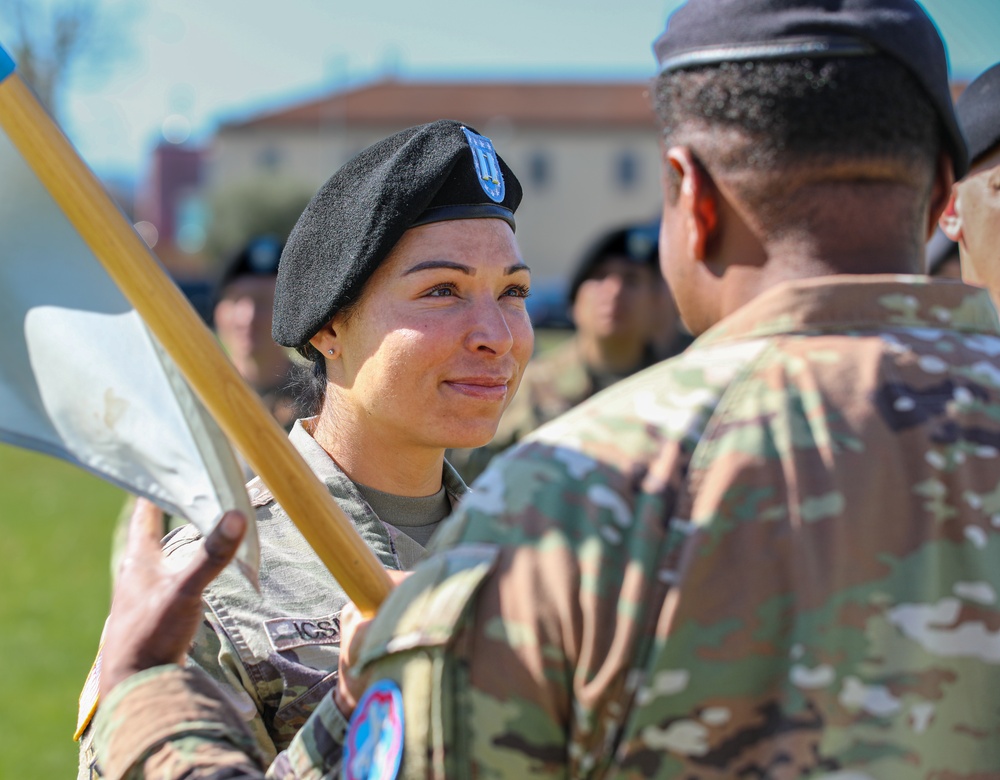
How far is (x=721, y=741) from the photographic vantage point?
147 centimetres

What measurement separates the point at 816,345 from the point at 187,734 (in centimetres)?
102

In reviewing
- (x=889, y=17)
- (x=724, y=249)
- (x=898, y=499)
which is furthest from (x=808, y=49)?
(x=898, y=499)

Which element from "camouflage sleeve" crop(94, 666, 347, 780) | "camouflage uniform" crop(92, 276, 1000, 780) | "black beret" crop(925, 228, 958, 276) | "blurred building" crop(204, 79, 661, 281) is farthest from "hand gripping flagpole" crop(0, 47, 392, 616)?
"blurred building" crop(204, 79, 661, 281)

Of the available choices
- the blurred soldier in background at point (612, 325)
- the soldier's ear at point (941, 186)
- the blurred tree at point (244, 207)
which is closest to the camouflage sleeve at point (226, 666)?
the soldier's ear at point (941, 186)

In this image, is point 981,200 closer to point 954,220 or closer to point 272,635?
point 954,220

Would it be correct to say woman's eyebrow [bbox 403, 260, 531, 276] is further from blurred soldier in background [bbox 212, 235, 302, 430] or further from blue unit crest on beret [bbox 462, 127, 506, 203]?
blurred soldier in background [bbox 212, 235, 302, 430]

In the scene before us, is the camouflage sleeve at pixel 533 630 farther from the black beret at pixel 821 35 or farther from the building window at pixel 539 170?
the building window at pixel 539 170

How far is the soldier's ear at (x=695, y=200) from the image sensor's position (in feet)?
5.49

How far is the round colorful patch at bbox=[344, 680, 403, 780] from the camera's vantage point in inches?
60.2

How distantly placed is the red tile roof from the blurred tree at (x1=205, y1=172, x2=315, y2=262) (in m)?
14.2

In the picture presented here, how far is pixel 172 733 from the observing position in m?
1.65

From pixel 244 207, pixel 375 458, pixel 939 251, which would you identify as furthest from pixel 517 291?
pixel 244 207

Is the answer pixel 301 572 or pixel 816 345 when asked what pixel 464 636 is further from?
pixel 301 572

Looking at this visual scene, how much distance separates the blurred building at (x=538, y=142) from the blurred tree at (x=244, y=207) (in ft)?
33.2
